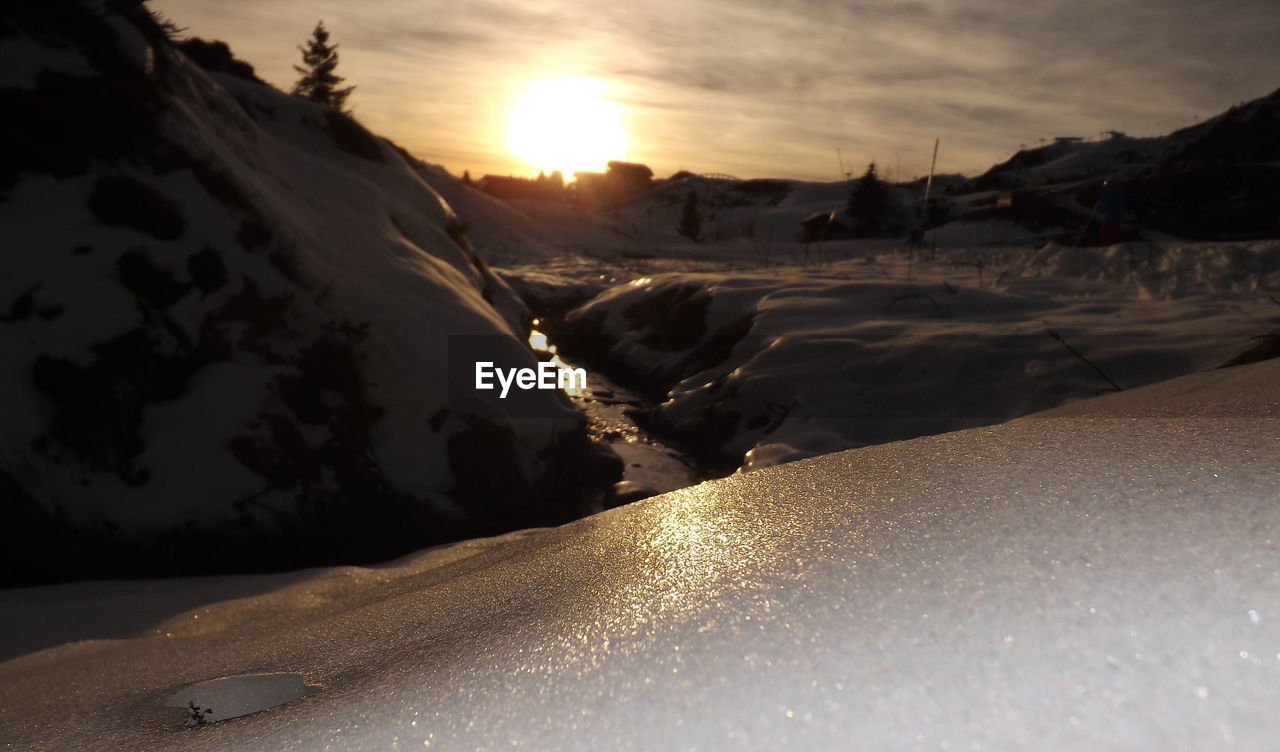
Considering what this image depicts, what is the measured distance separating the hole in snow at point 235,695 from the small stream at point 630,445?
2859 mm

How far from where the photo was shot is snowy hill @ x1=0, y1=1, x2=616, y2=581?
272 centimetres

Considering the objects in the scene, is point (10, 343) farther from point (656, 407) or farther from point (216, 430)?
point (656, 407)

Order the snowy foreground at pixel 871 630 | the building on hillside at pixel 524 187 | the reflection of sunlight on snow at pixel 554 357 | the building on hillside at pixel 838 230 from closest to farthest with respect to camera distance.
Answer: the snowy foreground at pixel 871 630 → the reflection of sunlight on snow at pixel 554 357 → the building on hillside at pixel 838 230 → the building on hillside at pixel 524 187

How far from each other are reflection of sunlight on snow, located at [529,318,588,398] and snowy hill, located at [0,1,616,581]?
178 cm

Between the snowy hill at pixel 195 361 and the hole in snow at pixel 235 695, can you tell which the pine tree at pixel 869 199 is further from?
the hole in snow at pixel 235 695

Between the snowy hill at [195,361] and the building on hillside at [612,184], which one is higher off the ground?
the building on hillside at [612,184]

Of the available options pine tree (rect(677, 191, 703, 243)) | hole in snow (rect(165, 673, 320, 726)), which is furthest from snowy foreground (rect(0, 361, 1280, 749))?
pine tree (rect(677, 191, 703, 243))

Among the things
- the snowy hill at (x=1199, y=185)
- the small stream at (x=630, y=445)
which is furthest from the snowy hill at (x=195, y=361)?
the snowy hill at (x=1199, y=185)

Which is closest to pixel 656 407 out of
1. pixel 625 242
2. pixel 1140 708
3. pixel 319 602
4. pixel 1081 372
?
pixel 1081 372

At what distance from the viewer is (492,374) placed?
14.1 ft

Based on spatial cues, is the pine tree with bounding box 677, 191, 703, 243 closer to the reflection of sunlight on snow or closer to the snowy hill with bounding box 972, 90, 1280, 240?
the snowy hill with bounding box 972, 90, 1280, 240

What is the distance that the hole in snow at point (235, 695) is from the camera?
1203 millimetres

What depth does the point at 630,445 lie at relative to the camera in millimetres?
5133

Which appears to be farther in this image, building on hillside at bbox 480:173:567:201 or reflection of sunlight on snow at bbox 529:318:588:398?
building on hillside at bbox 480:173:567:201
